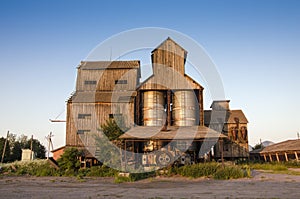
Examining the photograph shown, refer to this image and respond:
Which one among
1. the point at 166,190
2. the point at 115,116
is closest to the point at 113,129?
the point at 115,116

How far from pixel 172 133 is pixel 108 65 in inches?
620

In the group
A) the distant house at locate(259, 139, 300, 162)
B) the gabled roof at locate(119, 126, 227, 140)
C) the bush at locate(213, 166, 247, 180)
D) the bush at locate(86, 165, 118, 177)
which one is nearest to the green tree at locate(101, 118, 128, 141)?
the gabled roof at locate(119, 126, 227, 140)

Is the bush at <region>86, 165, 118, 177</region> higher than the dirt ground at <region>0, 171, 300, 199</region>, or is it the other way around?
the bush at <region>86, 165, 118, 177</region>

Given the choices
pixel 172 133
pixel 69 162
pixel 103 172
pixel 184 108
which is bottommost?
pixel 103 172

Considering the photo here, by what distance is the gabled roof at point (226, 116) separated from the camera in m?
41.9

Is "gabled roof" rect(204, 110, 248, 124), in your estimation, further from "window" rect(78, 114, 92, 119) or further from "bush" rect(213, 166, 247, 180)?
"bush" rect(213, 166, 247, 180)

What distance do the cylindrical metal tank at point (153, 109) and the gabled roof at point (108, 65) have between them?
7128 millimetres

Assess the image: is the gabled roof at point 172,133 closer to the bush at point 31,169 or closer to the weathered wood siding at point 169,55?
the weathered wood siding at point 169,55

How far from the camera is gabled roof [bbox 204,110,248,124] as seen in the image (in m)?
41.9

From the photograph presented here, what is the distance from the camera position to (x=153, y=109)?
34.5 meters

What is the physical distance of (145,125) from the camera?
34344 millimetres

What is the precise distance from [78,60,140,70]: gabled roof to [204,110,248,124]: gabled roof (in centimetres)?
1206

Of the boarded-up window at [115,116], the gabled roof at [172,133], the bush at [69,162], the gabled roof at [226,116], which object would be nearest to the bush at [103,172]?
the bush at [69,162]

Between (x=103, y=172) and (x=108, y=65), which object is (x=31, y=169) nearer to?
(x=103, y=172)
